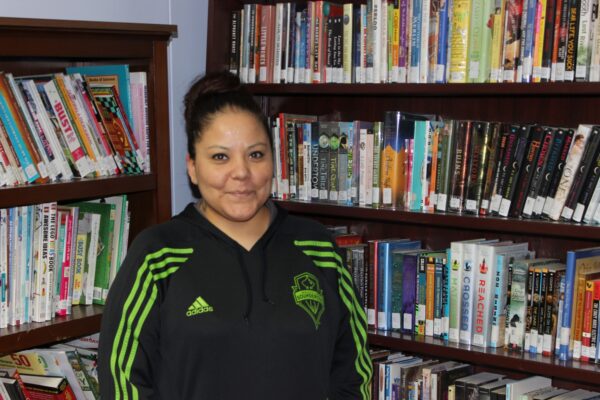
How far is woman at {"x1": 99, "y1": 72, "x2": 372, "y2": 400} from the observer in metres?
1.65

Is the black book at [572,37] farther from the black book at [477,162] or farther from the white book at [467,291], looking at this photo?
the white book at [467,291]

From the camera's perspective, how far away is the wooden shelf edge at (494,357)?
207 cm

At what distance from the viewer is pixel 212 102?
5.76 feet

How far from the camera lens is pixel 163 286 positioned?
1.68 metres

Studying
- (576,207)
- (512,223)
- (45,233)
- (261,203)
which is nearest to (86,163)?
(45,233)

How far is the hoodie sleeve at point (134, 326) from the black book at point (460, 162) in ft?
2.93

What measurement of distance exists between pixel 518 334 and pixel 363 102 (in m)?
0.87

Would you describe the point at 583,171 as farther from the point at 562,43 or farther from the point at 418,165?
the point at 418,165

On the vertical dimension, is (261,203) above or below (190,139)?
below

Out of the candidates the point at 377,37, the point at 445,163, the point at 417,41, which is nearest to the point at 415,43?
the point at 417,41

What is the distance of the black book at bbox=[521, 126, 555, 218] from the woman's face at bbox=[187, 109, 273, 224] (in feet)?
2.46

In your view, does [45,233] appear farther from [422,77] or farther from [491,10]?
[491,10]

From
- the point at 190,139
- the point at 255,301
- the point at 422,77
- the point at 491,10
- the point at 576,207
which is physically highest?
the point at 491,10

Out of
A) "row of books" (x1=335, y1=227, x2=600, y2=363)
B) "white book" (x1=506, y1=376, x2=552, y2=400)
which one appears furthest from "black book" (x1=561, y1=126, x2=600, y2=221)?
"white book" (x1=506, y1=376, x2=552, y2=400)
